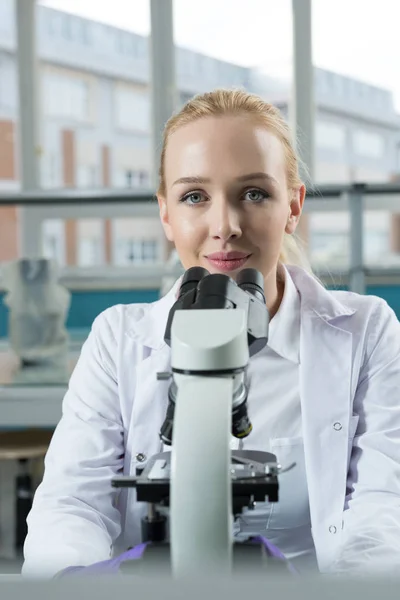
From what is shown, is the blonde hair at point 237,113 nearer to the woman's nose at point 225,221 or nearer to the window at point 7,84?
the woman's nose at point 225,221

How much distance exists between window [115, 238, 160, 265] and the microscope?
13.9 feet

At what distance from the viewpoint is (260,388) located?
116cm

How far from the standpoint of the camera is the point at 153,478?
22.1 inches

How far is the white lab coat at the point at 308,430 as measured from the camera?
0.98 metres

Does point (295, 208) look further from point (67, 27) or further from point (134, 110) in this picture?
point (67, 27)

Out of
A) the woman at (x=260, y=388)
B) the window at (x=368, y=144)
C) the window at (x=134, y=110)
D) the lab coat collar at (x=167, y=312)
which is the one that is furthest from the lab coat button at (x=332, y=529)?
the window at (x=368, y=144)

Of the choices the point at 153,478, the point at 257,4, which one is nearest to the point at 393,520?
the point at 153,478

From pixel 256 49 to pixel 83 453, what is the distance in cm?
410

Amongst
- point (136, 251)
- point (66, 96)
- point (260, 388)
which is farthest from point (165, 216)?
point (66, 96)

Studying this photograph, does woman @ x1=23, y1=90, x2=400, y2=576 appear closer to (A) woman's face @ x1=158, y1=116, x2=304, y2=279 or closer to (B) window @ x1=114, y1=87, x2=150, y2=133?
(A) woman's face @ x1=158, y1=116, x2=304, y2=279

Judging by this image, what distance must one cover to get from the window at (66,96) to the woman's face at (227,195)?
406cm

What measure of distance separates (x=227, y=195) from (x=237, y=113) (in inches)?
6.2

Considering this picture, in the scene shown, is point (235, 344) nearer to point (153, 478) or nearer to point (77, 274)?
point (153, 478)

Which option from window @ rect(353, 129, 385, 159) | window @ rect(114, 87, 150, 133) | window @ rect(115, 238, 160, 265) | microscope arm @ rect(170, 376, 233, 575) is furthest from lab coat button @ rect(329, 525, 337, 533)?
window @ rect(353, 129, 385, 159)
